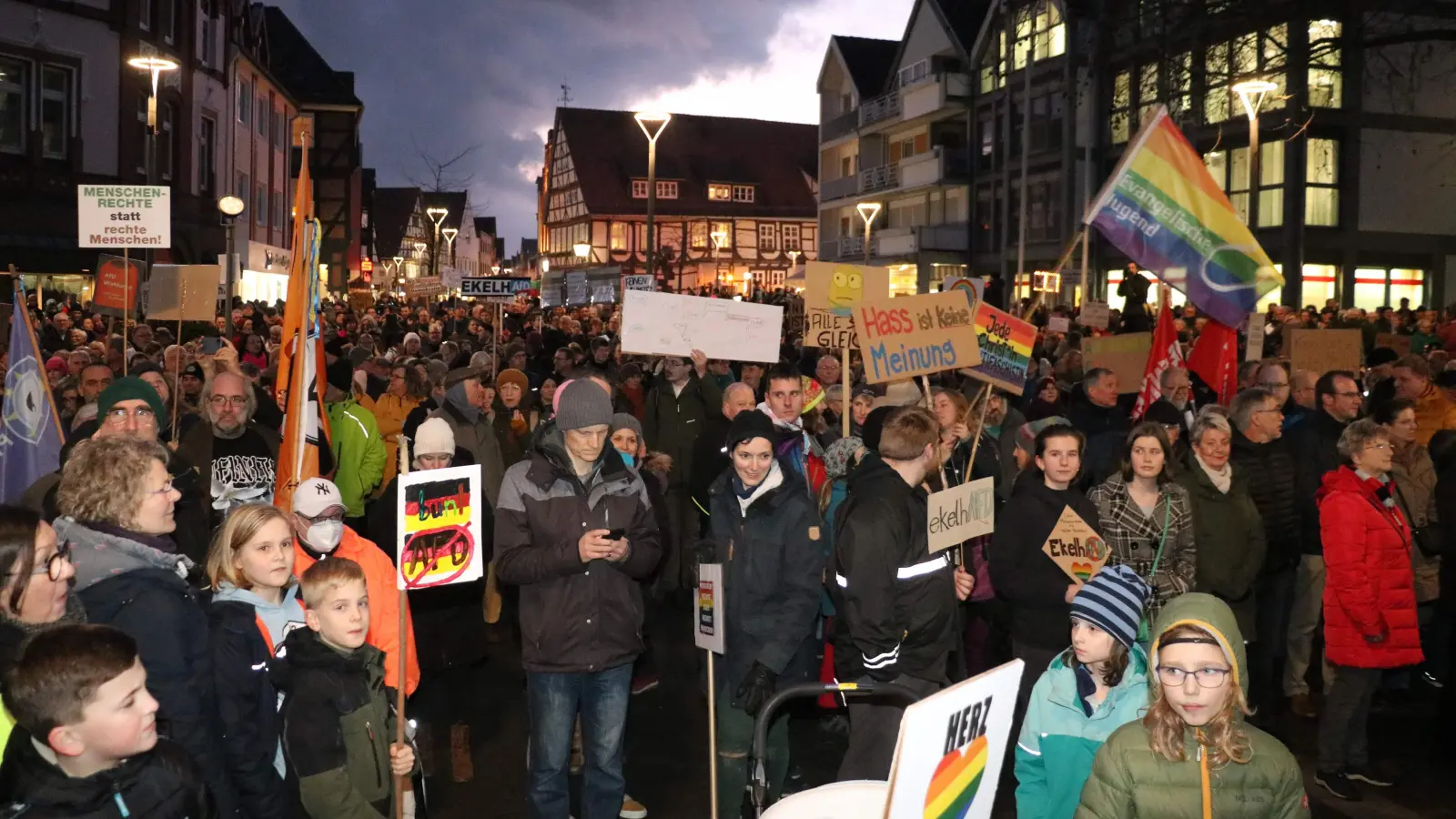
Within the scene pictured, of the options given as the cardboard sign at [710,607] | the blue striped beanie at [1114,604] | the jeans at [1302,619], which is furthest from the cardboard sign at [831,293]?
the blue striped beanie at [1114,604]

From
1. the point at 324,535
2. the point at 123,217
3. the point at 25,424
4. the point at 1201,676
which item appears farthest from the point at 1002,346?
the point at 123,217

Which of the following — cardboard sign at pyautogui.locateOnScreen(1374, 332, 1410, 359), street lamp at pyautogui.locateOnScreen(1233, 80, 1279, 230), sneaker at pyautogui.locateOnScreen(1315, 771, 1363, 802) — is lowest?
sneaker at pyautogui.locateOnScreen(1315, 771, 1363, 802)

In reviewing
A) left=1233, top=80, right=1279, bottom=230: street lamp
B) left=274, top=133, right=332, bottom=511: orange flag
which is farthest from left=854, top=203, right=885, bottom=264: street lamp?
left=274, top=133, right=332, bottom=511: orange flag

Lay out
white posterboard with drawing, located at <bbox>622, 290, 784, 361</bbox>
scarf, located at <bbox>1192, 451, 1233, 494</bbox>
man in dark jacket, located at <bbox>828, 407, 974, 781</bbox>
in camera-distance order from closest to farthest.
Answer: man in dark jacket, located at <bbox>828, 407, 974, 781</bbox> < scarf, located at <bbox>1192, 451, 1233, 494</bbox> < white posterboard with drawing, located at <bbox>622, 290, 784, 361</bbox>

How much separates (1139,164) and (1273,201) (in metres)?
26.2

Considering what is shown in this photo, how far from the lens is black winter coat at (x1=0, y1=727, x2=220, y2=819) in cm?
325

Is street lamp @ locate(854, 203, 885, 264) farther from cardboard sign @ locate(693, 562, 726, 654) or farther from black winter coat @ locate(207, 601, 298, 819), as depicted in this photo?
black winter coat @ locate(207, 601, 298, 819)

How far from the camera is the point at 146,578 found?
4.05 metres

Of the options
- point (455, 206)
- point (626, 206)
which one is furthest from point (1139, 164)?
point (455, 206)

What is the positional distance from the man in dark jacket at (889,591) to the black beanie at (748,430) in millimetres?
498

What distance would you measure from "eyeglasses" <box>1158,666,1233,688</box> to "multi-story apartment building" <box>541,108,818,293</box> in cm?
8086

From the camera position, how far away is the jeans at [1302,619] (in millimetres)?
8492

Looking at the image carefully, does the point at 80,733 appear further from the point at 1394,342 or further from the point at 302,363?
the point at 1394,342

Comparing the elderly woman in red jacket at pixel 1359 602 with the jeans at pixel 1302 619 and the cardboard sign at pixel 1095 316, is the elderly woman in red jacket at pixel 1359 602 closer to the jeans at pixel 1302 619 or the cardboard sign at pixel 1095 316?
the jeans at pixel 1302 619
